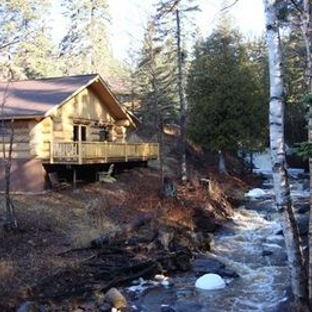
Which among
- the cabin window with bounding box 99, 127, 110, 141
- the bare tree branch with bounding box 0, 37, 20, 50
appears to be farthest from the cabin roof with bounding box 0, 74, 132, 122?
the bare tree branch with bounding box 0, 37, 20, 50

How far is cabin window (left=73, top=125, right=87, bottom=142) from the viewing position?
2390cm

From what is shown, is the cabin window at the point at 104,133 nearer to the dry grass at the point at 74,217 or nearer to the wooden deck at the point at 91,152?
the wooden deck at the point at 91,152

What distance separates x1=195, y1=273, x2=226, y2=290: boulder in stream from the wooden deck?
8959 millimetres

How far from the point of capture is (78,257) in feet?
44.6

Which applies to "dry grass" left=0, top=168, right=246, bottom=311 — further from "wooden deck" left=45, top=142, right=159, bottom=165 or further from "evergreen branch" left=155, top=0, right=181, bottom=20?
"evergreen branch" left=155, top=0, right=181, bottom=20

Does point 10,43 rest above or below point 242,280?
above

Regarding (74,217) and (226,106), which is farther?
(226,106)

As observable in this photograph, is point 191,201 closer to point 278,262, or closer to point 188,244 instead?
point 188,244

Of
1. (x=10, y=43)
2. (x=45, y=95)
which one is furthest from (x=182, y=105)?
(x=10, y=43)

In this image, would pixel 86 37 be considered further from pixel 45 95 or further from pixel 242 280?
pixel 242 280

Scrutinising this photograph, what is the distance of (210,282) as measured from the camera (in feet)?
43.8

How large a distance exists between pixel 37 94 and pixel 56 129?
2185 mm

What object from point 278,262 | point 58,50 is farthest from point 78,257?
point 58,50

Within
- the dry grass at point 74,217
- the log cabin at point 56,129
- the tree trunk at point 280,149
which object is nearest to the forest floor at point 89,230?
the dry grass at point 74,217
